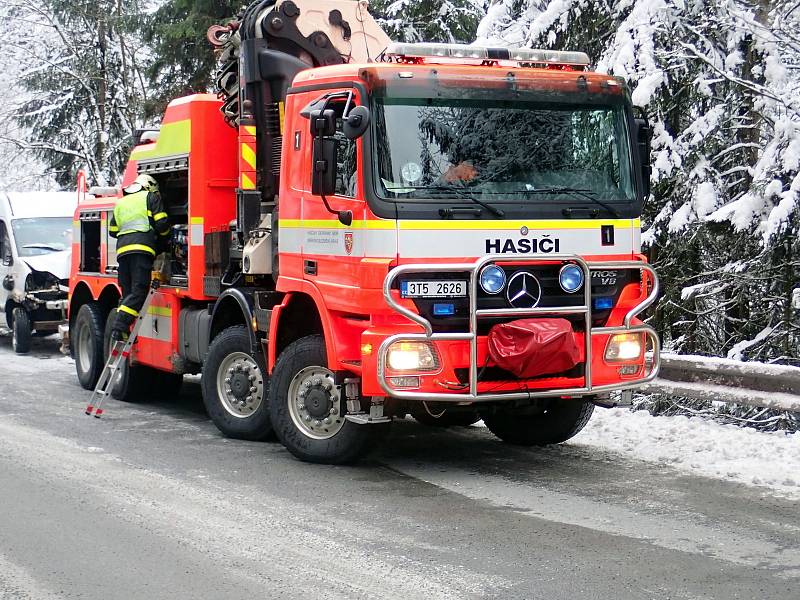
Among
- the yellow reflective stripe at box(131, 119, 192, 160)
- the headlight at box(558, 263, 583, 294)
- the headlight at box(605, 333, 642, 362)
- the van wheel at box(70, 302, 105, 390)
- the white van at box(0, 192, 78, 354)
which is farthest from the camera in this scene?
the white van at box(0, 192, 78, 354)

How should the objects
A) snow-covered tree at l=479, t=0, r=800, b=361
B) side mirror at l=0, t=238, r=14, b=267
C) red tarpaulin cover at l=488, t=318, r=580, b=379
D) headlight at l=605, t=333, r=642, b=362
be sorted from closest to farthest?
red tarpaulin cover at l=488, t=318, r=580, b=379 → headlight at l=605, t=333, r=642, b=362 → snow-covered tree at l=479, t=0, r=800, b=361 → side mirror at l=0, t=238, r=14, b=267

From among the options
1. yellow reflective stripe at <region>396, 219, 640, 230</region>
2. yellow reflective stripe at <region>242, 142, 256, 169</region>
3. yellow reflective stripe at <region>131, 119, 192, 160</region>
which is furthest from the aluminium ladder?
yellow reflective stripe at <region>396, 219, 640, 230</region>

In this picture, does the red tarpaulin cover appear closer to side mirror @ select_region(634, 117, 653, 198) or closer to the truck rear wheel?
the truck rear wheel

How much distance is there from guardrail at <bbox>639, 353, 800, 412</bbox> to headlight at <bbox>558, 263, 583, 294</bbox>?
1475 millimetres

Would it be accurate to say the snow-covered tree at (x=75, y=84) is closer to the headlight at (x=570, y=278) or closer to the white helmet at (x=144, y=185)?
the white helmet at (x=144, y=185)

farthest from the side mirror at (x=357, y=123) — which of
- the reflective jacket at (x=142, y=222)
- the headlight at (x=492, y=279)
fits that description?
the reflective jacket at (x=142, y=222)

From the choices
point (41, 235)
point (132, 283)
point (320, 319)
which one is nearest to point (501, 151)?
point (320, 319)

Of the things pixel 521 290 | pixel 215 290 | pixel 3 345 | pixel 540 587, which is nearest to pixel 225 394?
pixel 215 290

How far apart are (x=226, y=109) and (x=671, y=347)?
21.5 ft

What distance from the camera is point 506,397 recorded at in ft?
24.2

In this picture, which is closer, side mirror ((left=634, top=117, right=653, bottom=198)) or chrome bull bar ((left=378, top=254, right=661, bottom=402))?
chrome bull bar ((left=378, top=254, right=661, bottom=402))

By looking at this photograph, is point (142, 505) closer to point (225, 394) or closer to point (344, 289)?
point (344, 289)

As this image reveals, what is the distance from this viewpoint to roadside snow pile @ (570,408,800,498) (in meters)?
7.63

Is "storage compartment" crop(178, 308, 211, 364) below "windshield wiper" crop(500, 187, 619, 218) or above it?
below
